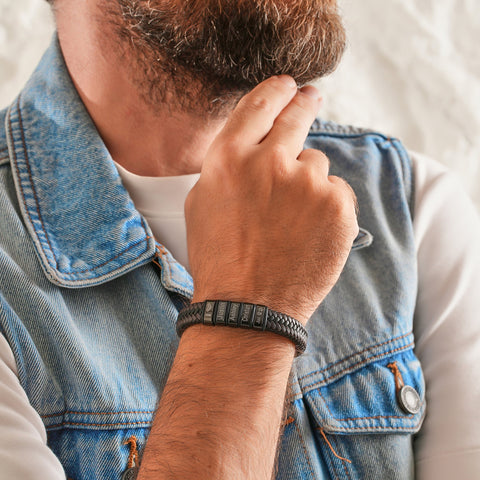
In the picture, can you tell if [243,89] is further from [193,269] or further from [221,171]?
[193,269]

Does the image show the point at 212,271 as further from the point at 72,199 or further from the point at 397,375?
the point at 397,375

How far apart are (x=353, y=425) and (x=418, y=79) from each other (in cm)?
94

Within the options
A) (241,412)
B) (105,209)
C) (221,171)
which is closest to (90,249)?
(105,209)

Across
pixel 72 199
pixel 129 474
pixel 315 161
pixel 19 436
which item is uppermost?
pixel 315 161

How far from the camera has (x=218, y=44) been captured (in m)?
0.78

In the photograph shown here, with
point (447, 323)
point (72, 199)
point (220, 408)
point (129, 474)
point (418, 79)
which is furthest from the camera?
point (418, 79)

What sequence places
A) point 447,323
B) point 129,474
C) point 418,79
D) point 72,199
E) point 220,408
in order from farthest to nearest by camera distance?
point 418,79 → point 447,323 → point 72,199 → point 129,474 → point 220,408

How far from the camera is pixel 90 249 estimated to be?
80cm

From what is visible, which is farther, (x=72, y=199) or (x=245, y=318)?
(x=72, y=199)

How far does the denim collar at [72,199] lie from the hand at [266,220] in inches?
4.1

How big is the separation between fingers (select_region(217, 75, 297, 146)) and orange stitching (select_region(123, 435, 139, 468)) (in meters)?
0.38

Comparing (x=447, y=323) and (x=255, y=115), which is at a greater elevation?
(x=255, y=115)

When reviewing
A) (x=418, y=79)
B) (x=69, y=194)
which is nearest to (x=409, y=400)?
(x=69, y=194)

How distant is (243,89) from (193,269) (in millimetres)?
288
